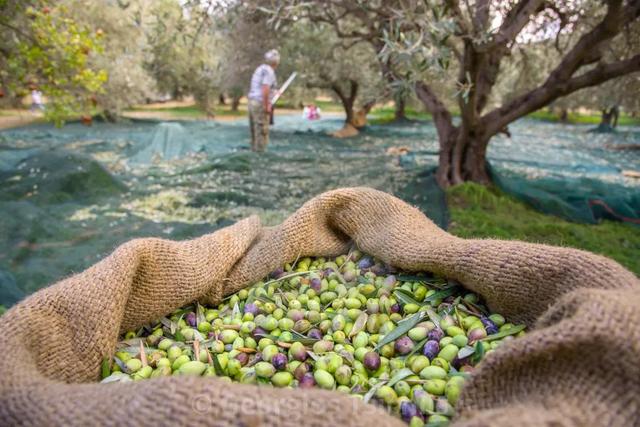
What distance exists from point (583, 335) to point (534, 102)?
561 centimetres

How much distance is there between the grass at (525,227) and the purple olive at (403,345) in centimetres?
311

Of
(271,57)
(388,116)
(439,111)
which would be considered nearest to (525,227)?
(439,111)

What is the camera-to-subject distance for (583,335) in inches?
40.0

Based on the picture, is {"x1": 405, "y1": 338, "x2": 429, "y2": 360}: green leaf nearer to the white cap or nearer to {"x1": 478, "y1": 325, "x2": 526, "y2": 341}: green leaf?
{"x1": 478, "y1": 325, "x2": 526, "y2": 341}: green leaf

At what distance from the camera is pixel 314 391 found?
98 cm

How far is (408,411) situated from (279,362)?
0.44 metres

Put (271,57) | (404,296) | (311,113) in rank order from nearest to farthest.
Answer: (404,296) < (271,57) < (311,113)

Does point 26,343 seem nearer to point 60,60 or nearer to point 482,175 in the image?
point 60,60

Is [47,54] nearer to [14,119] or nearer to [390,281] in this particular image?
[390,281]

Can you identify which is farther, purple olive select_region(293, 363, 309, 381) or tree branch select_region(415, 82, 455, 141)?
tree branch select_region(415, 82, 455, 141)

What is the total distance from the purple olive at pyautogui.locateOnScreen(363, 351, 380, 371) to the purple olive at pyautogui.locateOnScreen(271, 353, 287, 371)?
26 cm

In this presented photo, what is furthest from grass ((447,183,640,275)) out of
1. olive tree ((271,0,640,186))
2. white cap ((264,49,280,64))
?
white cap ((264,49,280,64))

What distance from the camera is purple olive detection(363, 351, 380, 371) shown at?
143 cm

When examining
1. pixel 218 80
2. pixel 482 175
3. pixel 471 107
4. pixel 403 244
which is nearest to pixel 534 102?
pixel 471 107
